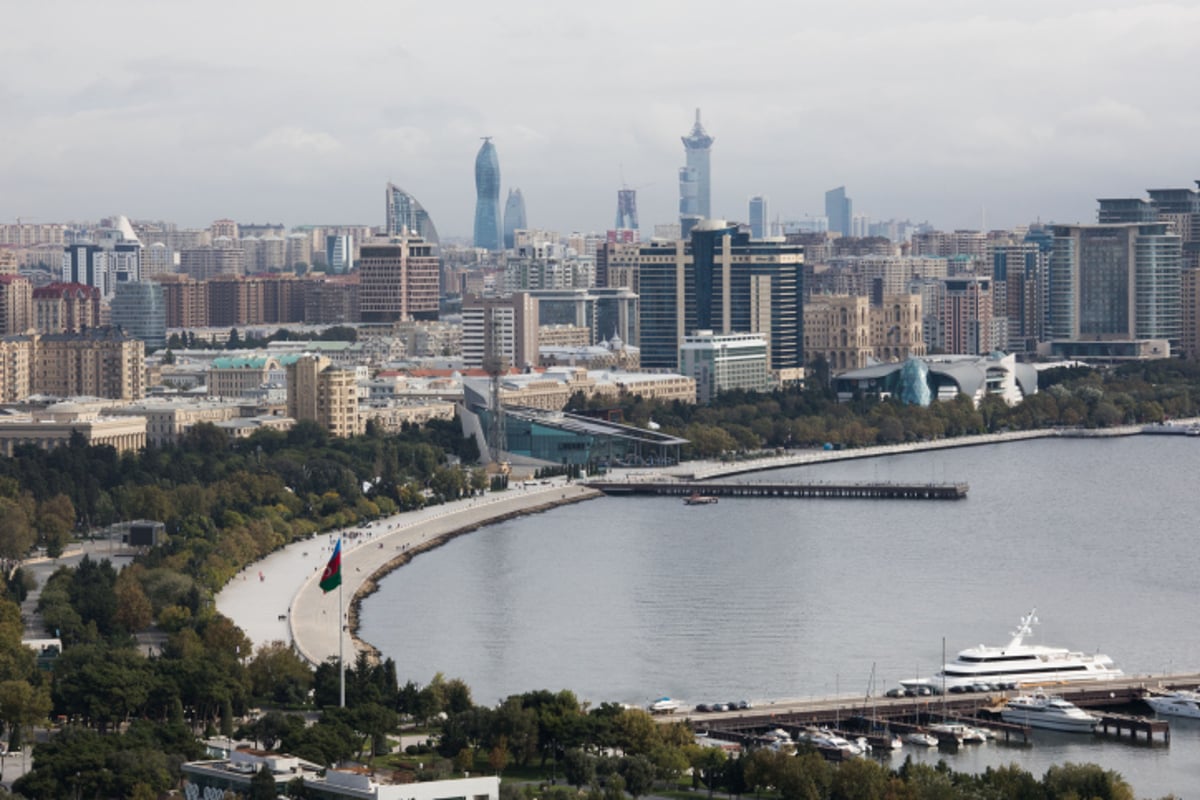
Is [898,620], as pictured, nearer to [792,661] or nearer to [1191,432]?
[792,661]

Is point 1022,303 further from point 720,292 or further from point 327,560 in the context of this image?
point 327,560

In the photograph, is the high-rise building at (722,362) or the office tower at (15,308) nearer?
the high-rise building at (722,362)

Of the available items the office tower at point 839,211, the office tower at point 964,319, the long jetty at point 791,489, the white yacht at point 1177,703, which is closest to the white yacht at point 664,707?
the white yacht at point 1177,703

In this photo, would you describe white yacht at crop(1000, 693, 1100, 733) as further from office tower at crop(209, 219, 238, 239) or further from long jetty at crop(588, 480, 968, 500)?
office tower at crop(209, 219, 238, 239)

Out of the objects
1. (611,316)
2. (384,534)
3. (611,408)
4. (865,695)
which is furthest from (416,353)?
(865,695)

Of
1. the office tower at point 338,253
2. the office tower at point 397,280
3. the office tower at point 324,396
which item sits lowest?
the office tower at point 324,396

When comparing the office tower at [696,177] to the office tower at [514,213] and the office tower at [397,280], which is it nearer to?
the office tower at [514,213]

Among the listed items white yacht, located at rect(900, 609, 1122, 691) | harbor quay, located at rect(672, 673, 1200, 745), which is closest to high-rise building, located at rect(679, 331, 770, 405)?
white yacht, located at rect(900, 609, 1122, 691)
